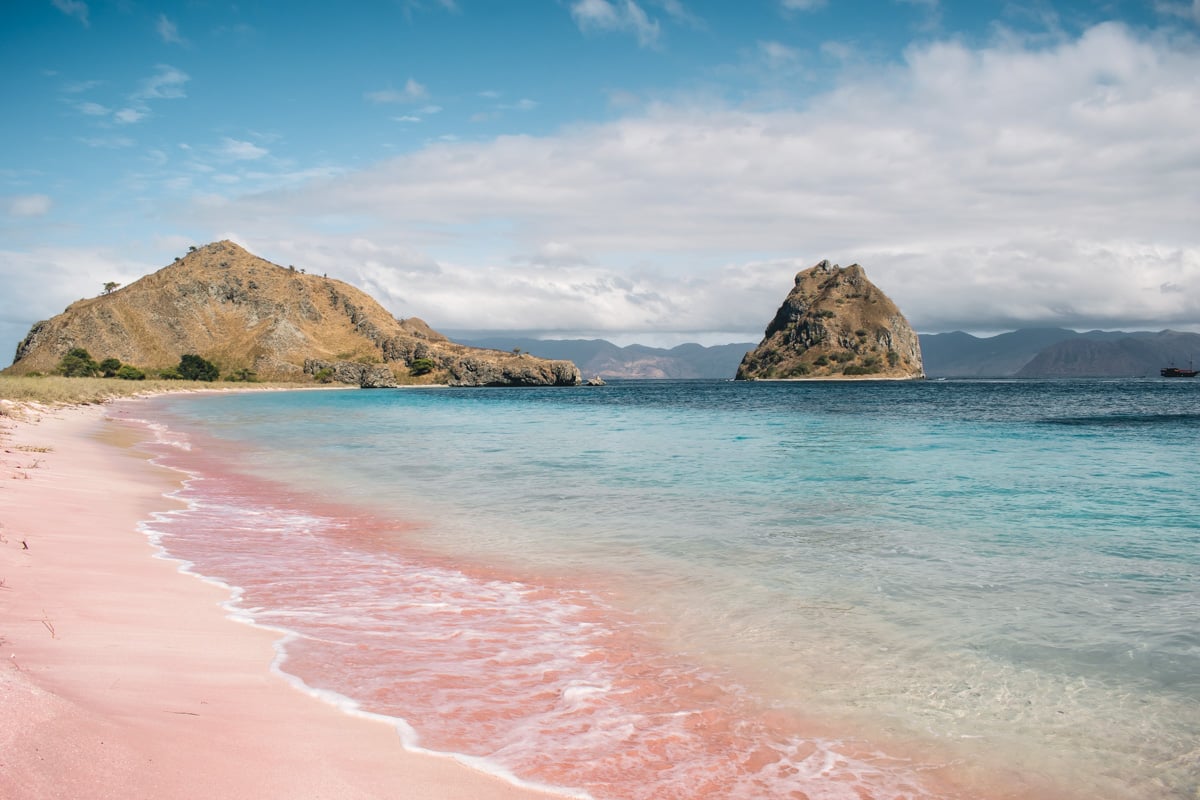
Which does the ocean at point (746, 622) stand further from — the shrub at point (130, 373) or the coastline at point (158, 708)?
the shrub at point (130, 373)

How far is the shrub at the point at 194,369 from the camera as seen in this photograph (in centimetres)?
17712

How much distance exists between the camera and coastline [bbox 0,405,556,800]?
4059mm

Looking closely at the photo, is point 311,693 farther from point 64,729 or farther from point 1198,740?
point 1198,740

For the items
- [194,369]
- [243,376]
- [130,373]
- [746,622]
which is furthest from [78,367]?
[746,622]

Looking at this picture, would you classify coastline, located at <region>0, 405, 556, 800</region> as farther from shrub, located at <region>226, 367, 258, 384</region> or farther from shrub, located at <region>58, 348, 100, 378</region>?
shrub, located at <region>226, 367, 258, 384</region>

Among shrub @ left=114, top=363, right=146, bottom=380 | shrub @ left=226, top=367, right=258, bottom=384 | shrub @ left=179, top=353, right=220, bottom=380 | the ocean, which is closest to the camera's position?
the ocean

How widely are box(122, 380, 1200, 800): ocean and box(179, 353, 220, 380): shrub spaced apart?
179560 millimetres

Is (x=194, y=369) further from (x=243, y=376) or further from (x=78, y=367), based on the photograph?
(x=78, y=367)

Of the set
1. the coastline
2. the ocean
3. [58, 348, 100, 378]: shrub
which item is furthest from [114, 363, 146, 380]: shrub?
the coastline

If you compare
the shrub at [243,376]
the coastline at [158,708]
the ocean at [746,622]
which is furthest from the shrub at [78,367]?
the coastline at [158,708]

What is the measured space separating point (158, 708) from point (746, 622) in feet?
20.6

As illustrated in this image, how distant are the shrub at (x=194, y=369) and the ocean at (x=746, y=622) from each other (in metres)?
180

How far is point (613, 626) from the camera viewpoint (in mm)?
8719

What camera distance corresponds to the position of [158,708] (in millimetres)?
5035
